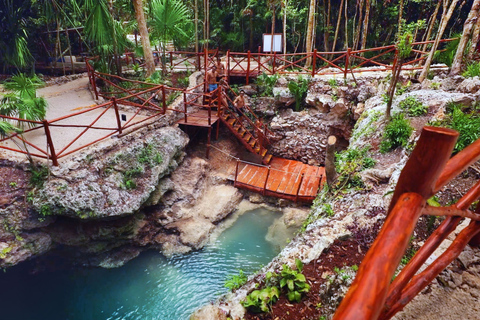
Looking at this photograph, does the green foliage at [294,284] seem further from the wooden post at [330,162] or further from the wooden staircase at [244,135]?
the wooden staircase at [244,135]

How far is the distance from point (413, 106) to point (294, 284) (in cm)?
635

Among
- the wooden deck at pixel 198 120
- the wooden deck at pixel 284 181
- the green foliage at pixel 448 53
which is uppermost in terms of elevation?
the green foliage at pixel 448 53

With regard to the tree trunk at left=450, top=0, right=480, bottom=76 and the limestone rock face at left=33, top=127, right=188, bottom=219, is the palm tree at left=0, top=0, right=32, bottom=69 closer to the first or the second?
the limestone rock face at left=33, top=127, right=188, bottom=219

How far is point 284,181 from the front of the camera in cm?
1104

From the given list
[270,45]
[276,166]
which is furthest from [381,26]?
[276,166]

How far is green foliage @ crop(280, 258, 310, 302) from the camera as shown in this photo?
3596 millimetres

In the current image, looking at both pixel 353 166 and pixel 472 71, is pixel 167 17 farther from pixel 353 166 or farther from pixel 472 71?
pixel 472 71

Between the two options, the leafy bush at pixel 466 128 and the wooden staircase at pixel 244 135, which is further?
the wooden staircase at pixel 244 135

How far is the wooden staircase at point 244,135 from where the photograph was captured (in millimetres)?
11484

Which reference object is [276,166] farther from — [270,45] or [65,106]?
[65,106]

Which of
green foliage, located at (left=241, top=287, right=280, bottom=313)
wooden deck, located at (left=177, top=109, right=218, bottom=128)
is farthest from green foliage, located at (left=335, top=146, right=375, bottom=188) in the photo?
wooden deck, located at (left=177, top=109, right=218, bottom=128)

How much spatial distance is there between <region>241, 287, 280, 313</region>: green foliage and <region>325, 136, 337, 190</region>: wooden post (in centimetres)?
332

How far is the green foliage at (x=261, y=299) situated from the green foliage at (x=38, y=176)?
5697 millimetres

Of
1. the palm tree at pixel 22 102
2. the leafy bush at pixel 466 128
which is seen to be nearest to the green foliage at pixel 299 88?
Answer: the leafy bush at pixel 466 128
